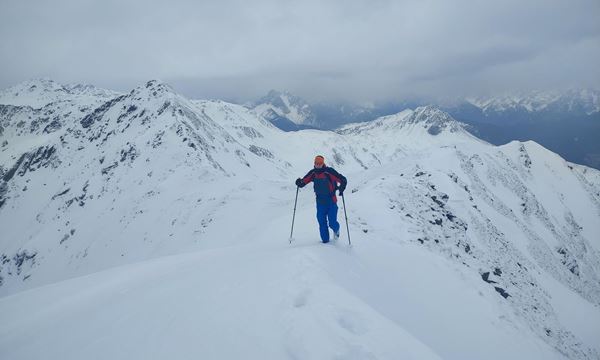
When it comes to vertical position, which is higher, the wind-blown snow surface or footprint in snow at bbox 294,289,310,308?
footprint in snow at bbox 294,289,310,308

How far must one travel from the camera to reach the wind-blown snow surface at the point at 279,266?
698 cm

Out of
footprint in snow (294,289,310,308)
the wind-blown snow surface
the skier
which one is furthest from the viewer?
the skier

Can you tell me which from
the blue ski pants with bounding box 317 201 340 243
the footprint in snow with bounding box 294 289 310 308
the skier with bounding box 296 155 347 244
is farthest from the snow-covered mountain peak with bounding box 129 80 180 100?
the footprint in snow with bounding box 294 289 310 308

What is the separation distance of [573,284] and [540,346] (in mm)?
47128

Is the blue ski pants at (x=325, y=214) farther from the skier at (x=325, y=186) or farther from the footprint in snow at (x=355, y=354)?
the footprint in snow at (x=355, y=354)

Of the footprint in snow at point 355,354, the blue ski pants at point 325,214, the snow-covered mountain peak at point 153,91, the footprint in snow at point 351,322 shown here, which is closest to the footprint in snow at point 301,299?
the footprint in snow at point 351,322

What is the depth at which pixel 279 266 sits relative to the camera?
32.8 feet

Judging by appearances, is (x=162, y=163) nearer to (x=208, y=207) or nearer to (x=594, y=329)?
(x=208, y=207)

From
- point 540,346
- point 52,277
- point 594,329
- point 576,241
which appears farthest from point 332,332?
point 576,241

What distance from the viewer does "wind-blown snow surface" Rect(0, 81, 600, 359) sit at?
6980 mm

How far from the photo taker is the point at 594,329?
36.9 m

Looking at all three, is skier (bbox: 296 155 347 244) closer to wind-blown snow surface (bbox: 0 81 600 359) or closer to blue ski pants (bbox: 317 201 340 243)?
blue ski pants (bbox: 317 201 340 243)

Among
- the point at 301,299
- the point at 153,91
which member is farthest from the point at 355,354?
the point at 153,91

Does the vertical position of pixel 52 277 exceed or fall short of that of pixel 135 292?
it falls short
